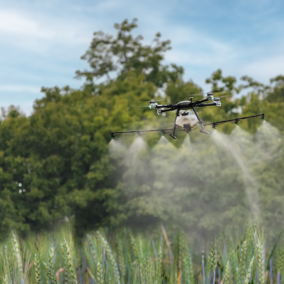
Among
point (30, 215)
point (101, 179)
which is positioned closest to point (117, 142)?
point (101, 179)

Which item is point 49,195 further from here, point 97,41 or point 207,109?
point 97,41

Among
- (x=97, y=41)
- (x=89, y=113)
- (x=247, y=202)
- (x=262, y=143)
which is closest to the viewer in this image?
(x=247, y=202)

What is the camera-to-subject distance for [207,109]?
77.5 feet

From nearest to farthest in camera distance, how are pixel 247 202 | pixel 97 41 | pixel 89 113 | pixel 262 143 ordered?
A: pixel 247 202 < pixel 262 143 < pixel 89 113 < pixel 97 41

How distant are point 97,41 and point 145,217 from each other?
630 inches

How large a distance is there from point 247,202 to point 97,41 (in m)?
18.2

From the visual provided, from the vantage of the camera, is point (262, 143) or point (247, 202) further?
point (262, 143)

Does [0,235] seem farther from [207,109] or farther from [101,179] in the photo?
[207,109]

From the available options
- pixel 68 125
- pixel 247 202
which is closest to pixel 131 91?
pixel 68 125

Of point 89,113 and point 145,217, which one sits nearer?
point 145,217

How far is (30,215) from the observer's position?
2244 cm

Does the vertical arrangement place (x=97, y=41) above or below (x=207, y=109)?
above

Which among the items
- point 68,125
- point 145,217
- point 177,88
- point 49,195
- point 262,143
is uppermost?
point 177,88

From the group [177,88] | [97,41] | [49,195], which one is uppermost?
[97,41]
